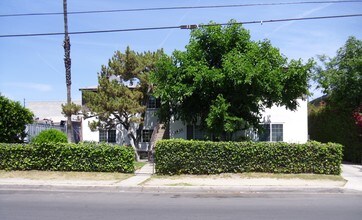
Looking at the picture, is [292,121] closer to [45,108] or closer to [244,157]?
[244,157]

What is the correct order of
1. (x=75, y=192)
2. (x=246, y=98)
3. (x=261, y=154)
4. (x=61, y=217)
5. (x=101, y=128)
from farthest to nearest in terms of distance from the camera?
(x=101, y=128), (x=246, y=98), (x=261, y=154), (x=75, y=192), (x=61, y=217)

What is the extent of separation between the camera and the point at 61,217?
834 cm

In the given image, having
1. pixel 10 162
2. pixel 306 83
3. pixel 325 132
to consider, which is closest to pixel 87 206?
pixel 10 162

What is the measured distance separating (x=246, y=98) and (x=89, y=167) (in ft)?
26.1

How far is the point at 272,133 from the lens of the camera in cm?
2391

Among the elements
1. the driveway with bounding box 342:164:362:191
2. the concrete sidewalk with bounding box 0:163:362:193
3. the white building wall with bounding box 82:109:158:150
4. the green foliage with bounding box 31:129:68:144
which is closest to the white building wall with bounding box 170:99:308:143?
the white building wall with bounding box 82:109:158:150

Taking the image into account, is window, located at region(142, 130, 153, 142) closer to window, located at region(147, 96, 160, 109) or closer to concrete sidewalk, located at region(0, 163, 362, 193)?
window, located at region(147, 96, 160, 109)

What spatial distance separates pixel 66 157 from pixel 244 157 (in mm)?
7076

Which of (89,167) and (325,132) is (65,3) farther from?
(325,132)

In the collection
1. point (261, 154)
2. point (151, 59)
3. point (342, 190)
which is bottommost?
point (342, 190)

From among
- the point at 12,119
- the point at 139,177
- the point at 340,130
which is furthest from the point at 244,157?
the point at 12,119

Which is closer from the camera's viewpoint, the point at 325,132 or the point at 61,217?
the point at 61,217

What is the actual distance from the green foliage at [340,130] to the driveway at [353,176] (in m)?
1.85

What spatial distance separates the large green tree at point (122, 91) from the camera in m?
21.7
